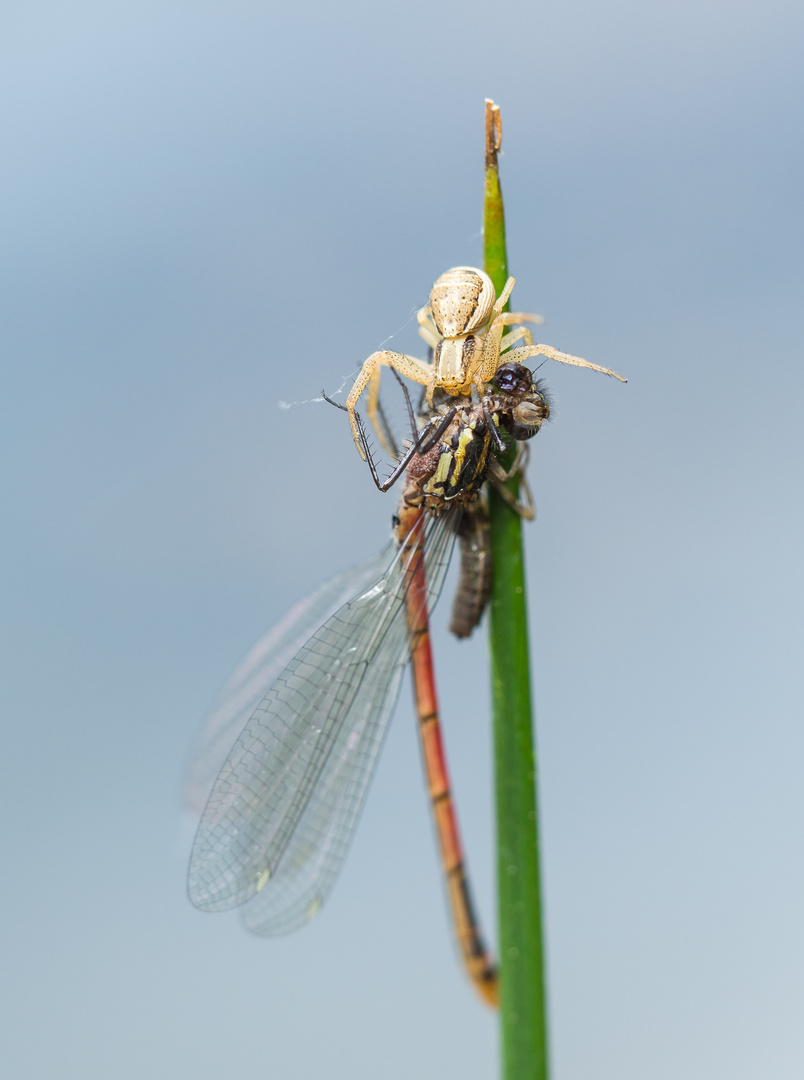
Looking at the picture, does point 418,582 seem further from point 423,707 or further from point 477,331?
point 477,331

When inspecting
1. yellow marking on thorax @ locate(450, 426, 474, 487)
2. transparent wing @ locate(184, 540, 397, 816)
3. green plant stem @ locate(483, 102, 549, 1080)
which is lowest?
green plant stem @ locate(483, 102, 549, 1080)

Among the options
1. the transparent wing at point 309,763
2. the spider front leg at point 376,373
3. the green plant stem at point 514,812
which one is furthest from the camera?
the transparent wing at point 309,763

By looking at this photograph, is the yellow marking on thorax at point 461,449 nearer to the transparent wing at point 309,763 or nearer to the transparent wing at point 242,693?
the transparent wing at point 309,763

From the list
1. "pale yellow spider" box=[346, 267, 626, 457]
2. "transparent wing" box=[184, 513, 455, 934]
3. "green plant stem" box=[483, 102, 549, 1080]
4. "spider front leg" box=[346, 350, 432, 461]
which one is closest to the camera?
"green plant stem" box=[483, 102, 549, 1080]

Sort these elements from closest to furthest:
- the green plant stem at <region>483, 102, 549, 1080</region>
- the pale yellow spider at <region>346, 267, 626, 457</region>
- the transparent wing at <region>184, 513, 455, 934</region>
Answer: the green plant stem at <region>483, 102, 549, 1080</region>, the pale yellow spider at <region>346, 267, 626, 457</region>, the transparent wing at <region>184, 513, 455, 934</region>

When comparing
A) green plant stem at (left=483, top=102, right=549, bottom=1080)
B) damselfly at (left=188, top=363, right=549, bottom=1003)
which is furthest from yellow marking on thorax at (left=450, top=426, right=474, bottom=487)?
green plant stem at (left=483, top=102, right=549, bottom=1080)

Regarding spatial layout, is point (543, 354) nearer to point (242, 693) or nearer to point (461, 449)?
point (461, 449)

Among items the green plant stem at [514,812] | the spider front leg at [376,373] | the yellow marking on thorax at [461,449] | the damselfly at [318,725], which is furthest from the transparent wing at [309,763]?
the green plant stem at [514,812]

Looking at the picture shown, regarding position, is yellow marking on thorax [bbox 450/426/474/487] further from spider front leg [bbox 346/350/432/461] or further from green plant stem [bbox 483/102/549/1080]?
green plant stem [bbox 483/102/549/1080]
